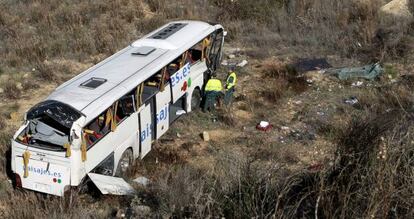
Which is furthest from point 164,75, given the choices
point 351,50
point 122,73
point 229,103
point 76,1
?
point 76,1

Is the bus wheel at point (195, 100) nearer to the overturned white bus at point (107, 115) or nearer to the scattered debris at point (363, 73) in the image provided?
the overturned white bus at point (107, 115)

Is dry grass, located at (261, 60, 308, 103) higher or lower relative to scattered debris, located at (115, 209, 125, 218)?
lower

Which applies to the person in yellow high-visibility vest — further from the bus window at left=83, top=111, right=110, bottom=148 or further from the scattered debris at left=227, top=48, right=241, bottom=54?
the scattered debris at left=227, top=48, right=241, bottom=54

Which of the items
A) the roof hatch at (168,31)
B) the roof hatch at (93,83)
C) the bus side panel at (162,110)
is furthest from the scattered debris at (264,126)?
the roof hatch at (93,83)

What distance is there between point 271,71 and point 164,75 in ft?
16.3

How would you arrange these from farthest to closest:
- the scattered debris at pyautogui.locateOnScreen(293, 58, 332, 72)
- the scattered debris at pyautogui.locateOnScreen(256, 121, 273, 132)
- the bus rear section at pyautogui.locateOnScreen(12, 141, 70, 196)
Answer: the scattered debris at pyautogui.locateOnScreen(293, 58, 332, 72) → the scattered debris at pyautogui.locateOnScreen(256, 121, 273, 132) → the bus rear section at pyautogui.locateOnScreen(12, 141, 70, 196)

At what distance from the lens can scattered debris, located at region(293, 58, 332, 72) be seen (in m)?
16.1

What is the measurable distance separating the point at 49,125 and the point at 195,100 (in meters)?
4.83

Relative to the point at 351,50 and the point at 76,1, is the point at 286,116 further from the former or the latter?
the point at 76,1

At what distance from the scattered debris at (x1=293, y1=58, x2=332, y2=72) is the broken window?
844 cm

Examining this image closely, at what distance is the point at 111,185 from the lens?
9.26m

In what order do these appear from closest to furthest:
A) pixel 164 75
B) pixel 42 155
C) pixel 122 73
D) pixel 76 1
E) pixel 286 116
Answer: pixel 42 155 < pixel 122 73 < pixel 164 75 < pixel 286 116 < pixel 76 1

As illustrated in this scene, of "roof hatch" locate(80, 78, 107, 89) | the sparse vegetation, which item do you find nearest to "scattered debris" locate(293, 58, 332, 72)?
the sparse vegetation

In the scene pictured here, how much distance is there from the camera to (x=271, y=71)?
15742 mm
